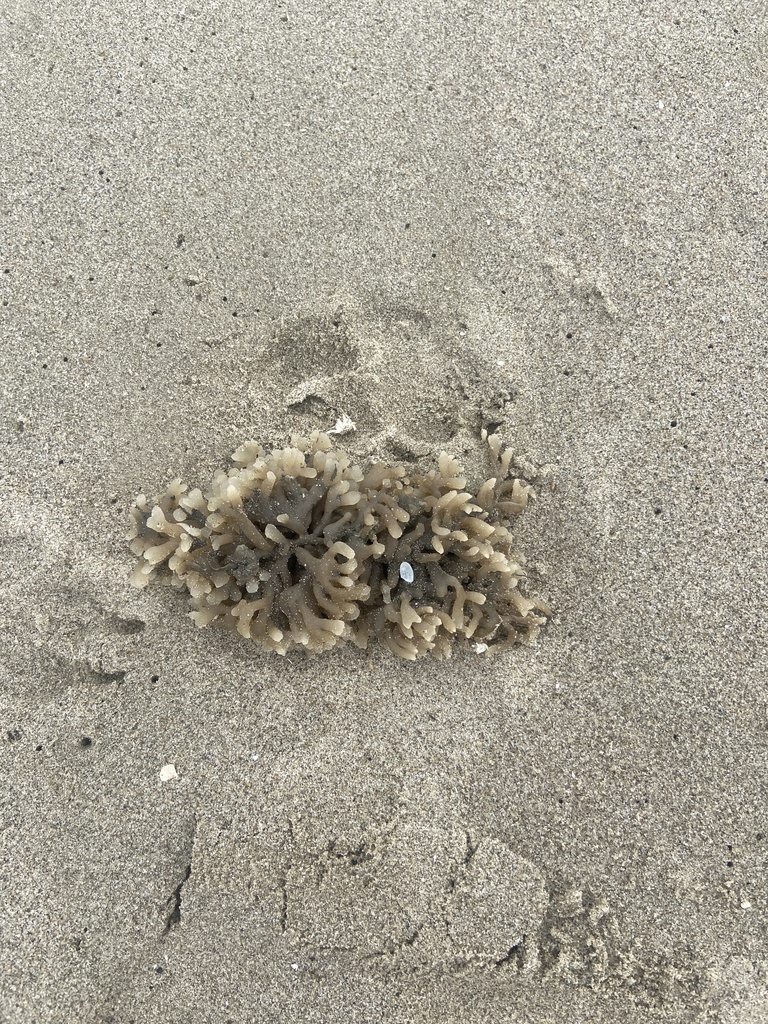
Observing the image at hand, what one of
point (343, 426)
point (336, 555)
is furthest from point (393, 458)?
point (336, 555)

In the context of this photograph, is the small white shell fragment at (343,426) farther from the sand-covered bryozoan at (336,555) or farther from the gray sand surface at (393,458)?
the sand-covered bryozoan at (336,555)

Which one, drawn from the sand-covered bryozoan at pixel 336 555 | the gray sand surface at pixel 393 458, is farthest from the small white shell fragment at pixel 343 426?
the sand-covered bryozoan at pixel 336 555

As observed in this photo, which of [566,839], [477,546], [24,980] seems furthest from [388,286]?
[24,980]

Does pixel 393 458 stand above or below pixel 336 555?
above

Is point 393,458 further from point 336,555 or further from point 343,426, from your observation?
point 336,555

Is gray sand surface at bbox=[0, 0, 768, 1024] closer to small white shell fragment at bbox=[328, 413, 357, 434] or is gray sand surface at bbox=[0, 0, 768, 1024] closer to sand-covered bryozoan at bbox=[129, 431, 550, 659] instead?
small white shell fragment at bbox=[328, 413, 357, 434]

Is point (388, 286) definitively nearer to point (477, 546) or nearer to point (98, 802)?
point (477, 546)

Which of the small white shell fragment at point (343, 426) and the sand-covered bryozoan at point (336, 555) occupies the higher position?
the small white shell fragment at point (343, 426)
